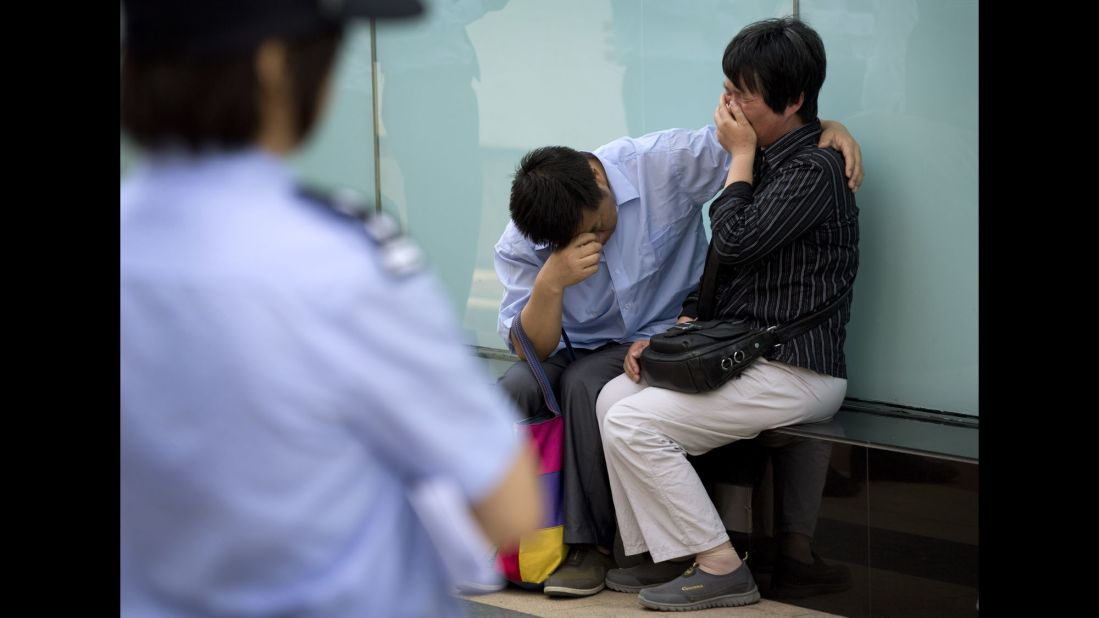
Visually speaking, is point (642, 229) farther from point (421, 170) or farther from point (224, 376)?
point (224, 376)

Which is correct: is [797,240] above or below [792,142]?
below

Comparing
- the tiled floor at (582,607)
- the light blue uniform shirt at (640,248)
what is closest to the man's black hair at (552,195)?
the light blue uniform shirt at (640,248)

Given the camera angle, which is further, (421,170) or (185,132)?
(421,170)

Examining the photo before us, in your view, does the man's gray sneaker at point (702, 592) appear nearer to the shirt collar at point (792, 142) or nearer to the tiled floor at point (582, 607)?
Result: the tiled floor at point (582, 607)

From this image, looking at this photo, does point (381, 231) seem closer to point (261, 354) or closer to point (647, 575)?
point (261, 354)

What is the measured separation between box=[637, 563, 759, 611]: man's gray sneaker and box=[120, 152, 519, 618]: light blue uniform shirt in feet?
8.37

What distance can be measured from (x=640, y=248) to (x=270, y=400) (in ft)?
10.0

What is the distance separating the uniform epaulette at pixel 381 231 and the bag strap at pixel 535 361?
2724 mm

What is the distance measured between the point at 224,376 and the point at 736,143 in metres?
2.85

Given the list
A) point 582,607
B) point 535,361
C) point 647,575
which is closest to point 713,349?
point 535,361

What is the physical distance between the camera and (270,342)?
103 centimetres

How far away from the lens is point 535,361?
3.85m

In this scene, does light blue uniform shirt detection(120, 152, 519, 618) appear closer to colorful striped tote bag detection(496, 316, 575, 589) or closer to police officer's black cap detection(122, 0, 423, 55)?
police officer's black cap detection(122, 0, 423, 55)
